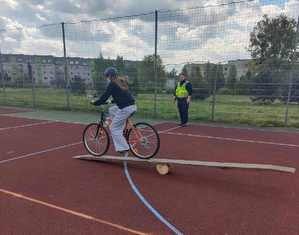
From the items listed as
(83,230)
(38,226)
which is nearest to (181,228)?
(83,230)

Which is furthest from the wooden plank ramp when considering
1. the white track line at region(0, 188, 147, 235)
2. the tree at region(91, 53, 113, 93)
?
the tree at region(91, 53, 113, 93)

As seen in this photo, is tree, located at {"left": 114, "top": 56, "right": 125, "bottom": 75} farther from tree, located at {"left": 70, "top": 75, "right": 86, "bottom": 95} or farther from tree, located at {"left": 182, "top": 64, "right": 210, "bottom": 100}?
tree, located at {"left": 182, "top": 64, "right": 210, "bottom": 100}

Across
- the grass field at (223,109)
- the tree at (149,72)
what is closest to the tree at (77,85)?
the grass field at (223,109)

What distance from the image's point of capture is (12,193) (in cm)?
407

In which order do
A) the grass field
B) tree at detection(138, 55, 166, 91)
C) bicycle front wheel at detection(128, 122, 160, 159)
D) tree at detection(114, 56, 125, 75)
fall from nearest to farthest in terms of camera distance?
bicycle front wheel at detection(128, 122, 160, 159) → the grass field → tree at detection(138, 55, 166, 91) → tree at detection(114, 56, 125, 75)

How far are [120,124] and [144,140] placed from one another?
24.4 inches

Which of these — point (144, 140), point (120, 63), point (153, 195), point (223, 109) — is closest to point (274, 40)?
point (223, 109)

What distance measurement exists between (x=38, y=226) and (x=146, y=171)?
2.28m

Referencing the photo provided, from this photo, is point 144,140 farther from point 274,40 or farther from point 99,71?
point 274,40

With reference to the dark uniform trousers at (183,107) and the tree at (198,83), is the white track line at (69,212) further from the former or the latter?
the tree at (198,83)

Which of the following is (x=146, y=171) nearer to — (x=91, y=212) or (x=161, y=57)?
(x=91, y=212)

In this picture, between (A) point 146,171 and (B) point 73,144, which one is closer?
(A) point 146,171

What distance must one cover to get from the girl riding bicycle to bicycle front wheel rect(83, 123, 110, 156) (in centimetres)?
55

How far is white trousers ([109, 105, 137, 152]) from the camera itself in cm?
532
